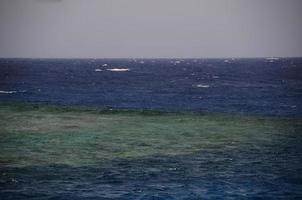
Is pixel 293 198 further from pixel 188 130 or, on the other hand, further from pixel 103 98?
pixel 103 98

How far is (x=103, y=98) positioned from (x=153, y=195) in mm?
42287

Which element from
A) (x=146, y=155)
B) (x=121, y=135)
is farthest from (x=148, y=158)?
(x=121, y=135)

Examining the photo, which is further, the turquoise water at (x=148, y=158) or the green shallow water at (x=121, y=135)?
the green shallow water at (x=121, y=135)

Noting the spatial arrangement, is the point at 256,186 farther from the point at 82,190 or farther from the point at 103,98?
the point at 103,98

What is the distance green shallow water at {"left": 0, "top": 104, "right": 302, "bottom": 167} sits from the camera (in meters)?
23.3

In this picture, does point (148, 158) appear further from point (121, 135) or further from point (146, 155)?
point (121, 135)

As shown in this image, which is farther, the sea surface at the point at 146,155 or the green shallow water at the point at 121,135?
the green shallow water at the point at 121,135

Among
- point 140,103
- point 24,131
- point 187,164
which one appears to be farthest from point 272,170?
point 140,103

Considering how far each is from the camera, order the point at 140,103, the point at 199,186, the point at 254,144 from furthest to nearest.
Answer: the point at 140,103
the point at 254,144
the point at 199,186

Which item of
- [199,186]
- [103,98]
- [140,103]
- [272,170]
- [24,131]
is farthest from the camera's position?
[103,98]

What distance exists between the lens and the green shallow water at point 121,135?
23281 millimetres

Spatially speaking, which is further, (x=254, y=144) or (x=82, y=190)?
(x=254, y=144)

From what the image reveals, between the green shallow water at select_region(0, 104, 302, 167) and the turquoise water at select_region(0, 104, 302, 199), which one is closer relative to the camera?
the turquoise water at select_region(0, 104, 302, 199)

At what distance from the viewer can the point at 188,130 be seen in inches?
1182
